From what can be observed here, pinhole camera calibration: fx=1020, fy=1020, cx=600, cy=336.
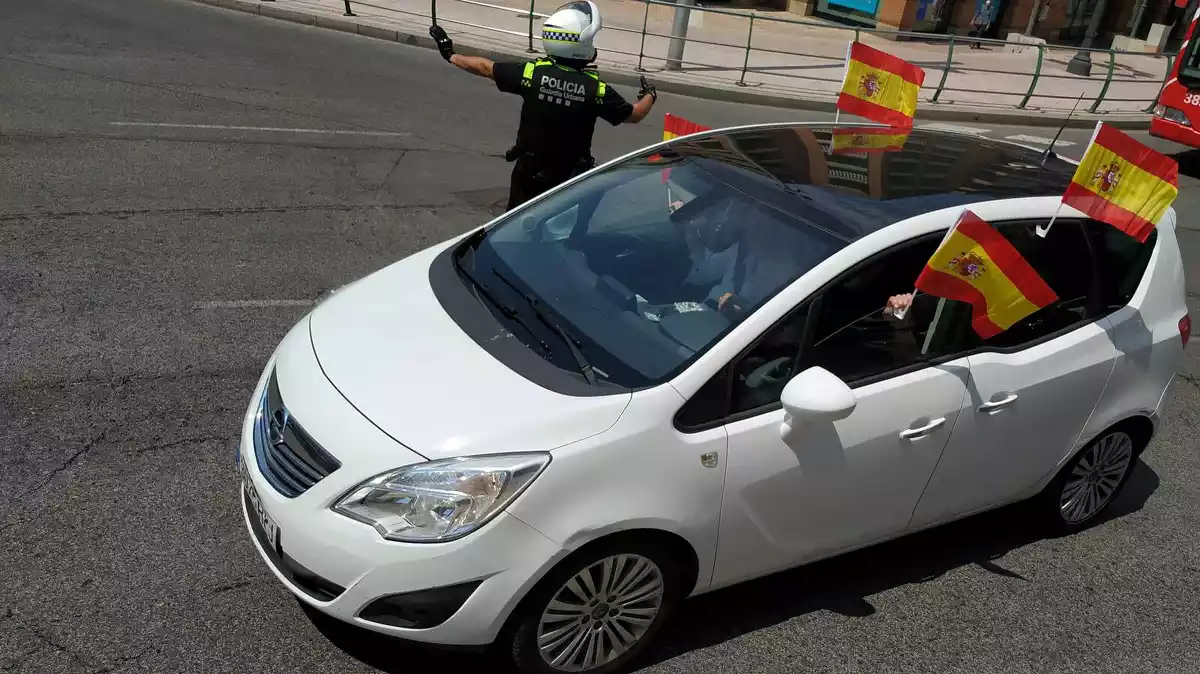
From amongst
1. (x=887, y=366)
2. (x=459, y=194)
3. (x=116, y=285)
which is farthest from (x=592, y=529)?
(x=459, y=194)

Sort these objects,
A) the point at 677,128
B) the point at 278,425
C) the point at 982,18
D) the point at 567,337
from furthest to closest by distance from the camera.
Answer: the point at 982,18 < the point at 677,128 < the point at 567,337 < the point at 278,425

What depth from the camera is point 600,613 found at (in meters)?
3.48

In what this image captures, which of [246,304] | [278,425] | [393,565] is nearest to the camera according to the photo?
[393,565]

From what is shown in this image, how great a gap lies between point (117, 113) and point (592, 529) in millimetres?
8788

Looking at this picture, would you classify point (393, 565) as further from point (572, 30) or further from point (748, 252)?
point (572, 30)

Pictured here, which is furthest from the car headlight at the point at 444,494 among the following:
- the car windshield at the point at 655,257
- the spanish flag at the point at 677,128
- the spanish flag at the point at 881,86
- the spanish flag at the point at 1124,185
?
the spanish flag at the point at 881,86

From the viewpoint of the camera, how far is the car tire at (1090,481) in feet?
15.5

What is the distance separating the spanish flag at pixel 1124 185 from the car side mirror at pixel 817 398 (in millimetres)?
1507

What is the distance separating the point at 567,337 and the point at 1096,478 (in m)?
2.85

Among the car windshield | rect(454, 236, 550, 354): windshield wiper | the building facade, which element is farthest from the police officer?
the building facade

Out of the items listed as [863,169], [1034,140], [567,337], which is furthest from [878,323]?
[1034,140]

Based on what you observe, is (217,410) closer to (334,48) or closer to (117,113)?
(117,113)

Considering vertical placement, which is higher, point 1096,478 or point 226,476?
point 1096,478

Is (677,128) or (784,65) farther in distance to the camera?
(784,65)
